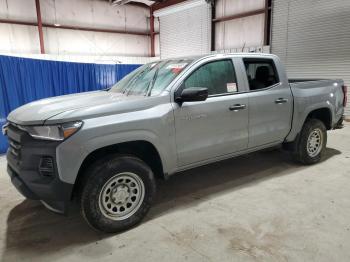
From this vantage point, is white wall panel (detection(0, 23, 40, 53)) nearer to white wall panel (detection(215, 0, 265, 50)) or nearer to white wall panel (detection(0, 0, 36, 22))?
white wall panel (detection(0, 0, 36, 22))

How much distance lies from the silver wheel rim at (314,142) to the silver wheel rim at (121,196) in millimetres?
2940

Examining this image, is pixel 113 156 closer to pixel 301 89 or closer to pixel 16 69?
pixel 301 89

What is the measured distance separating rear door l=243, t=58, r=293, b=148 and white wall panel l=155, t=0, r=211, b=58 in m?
10.3

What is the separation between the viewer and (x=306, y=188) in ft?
12.2

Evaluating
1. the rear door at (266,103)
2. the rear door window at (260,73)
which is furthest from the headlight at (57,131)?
the rear door window at (260,73)

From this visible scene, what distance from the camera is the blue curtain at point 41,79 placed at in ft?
19.5

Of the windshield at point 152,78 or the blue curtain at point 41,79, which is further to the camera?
the blue curtain at point 41,79

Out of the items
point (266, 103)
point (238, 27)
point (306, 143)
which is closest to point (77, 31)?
point (238, 27)

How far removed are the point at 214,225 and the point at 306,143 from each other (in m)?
2.37

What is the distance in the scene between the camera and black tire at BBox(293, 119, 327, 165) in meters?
4.36

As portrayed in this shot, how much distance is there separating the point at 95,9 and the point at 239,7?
7608mm

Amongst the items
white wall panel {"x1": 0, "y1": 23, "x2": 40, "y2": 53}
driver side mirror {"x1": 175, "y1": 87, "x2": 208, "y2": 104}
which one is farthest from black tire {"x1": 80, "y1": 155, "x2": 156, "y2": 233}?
white wall panel {"x1": 0, "y1": 23, "x2": 40, "y2": 53}

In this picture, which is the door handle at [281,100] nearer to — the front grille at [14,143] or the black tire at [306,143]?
the black tire at [306,143]

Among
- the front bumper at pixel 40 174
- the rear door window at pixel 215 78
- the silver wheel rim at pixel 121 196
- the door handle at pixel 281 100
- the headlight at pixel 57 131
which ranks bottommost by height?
the silver wheel rim at pixel 121 196
